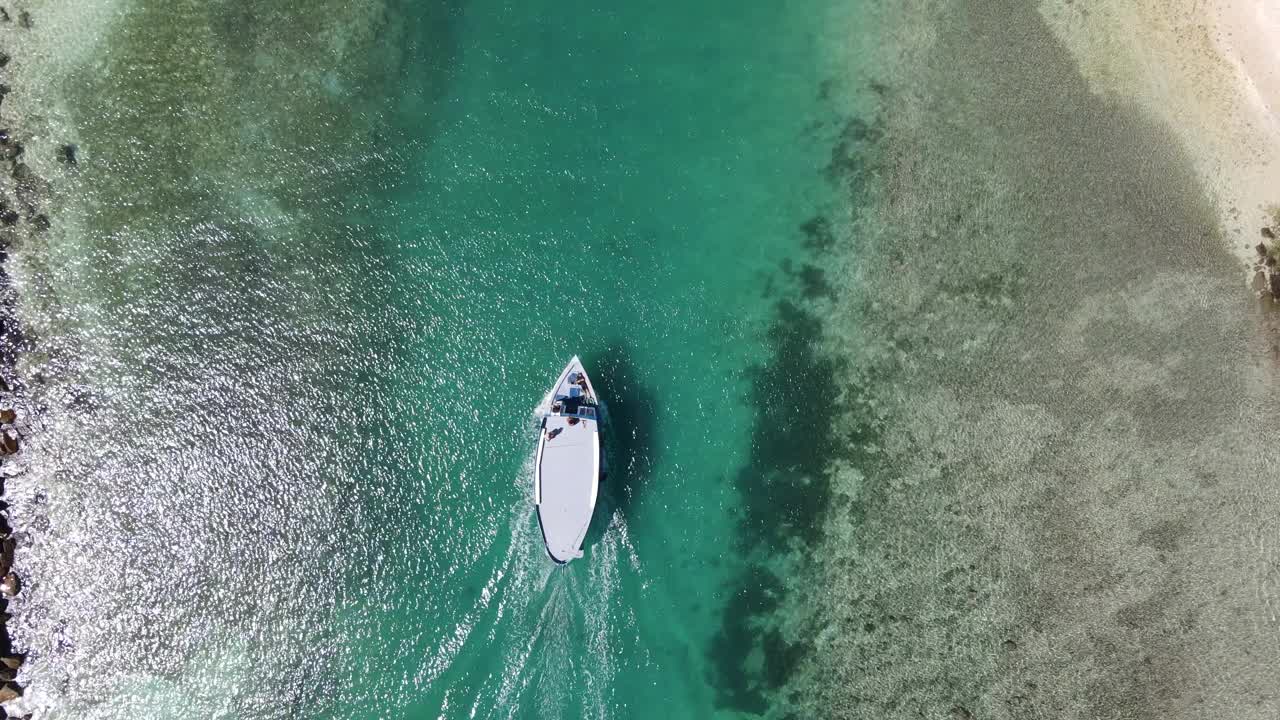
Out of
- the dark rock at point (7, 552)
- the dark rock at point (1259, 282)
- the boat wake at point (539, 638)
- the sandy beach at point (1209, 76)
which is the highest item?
the sandy beach at point (1209, 76)

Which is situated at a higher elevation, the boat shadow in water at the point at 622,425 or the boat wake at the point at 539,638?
the boat shadow in water at the point at 622,425

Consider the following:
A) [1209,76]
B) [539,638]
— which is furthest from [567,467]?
[1209,76]

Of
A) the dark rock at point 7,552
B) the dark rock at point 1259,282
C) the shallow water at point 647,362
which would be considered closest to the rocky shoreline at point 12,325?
the dark rock at point 7,552

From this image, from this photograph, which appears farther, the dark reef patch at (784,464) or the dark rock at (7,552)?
the dark reef patch at (784,464)

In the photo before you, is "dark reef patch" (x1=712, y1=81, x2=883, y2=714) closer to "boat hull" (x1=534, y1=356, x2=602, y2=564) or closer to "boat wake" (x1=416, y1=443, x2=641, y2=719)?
"boat wake" (x1=416, y1=443, x2=641, y2=719)

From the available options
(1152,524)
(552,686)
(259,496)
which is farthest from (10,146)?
(1152,524)

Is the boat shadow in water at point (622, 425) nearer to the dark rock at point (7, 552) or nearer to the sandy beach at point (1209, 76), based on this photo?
the sandy beach at point (1209, 76)

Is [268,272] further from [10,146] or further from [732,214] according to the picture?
[732,214]

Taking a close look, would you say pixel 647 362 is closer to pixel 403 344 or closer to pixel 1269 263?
pixel 403 344
